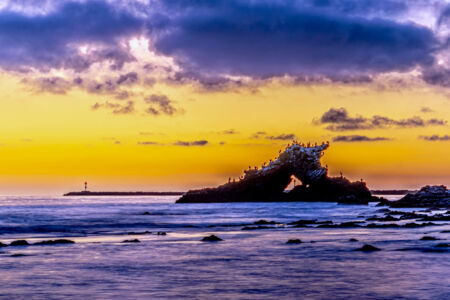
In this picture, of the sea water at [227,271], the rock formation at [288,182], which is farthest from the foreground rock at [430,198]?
the sea water at [227,271]

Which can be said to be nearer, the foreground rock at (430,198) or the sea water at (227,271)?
the sea water at (227,271)

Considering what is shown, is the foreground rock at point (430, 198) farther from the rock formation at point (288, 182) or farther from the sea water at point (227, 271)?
the sea water at point (227, 271)

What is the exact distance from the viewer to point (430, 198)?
106 meters

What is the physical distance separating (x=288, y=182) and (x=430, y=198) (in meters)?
70.5

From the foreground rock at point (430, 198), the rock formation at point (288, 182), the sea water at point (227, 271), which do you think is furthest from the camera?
the rock formation at point (288, 182)

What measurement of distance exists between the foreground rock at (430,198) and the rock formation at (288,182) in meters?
47.2

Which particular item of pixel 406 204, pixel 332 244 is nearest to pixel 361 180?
pixel 406 204

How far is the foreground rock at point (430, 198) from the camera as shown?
102312 millimetres

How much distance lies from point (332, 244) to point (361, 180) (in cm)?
13656

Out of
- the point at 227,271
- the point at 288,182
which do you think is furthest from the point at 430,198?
→ the point at 227,271

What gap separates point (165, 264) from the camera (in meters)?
26.4

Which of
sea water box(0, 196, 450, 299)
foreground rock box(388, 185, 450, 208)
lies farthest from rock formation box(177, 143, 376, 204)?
sea water box(0, 196, 450, 299)

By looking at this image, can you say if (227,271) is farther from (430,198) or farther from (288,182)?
(288,182)

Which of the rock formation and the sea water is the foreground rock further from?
the sea water
